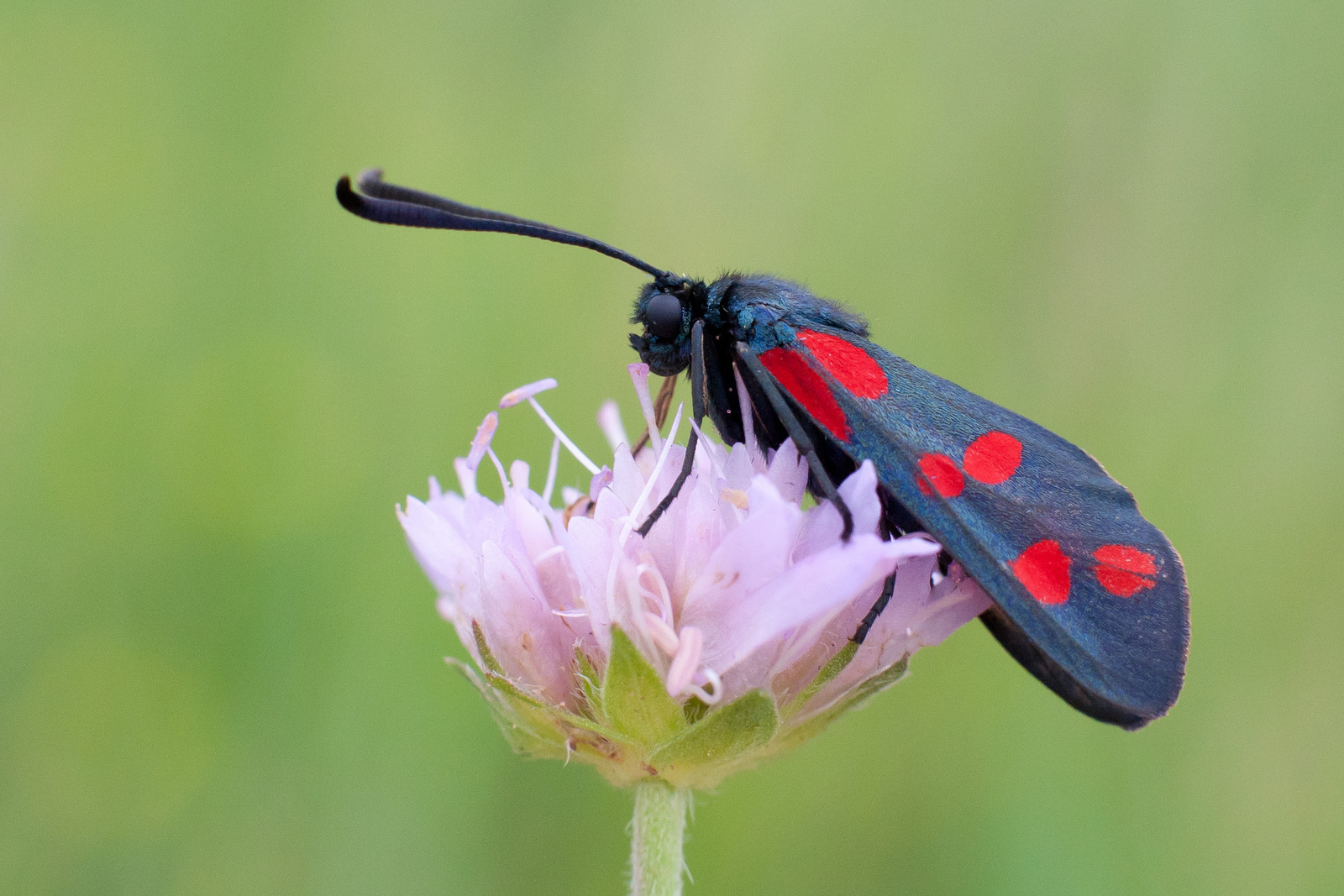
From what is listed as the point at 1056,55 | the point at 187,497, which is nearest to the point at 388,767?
the point at 187,497

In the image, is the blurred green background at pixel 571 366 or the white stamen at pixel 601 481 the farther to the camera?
the blurred green background at pixel 571 366

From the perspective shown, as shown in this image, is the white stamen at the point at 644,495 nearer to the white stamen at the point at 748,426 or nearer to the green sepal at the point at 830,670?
the white stamen at the point at 748,426

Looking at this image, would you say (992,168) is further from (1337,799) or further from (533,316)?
(1337,799)

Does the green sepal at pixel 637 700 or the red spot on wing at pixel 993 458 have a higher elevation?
the red spot on wing at pixel 993 458

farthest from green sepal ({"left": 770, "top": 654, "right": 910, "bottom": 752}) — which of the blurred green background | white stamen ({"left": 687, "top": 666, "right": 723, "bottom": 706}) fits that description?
the blurred green background

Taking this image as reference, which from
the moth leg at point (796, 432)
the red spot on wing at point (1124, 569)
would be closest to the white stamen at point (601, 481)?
the moth leg at point (796, 432)

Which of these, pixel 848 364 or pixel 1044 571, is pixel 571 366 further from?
pixel 1044 571
